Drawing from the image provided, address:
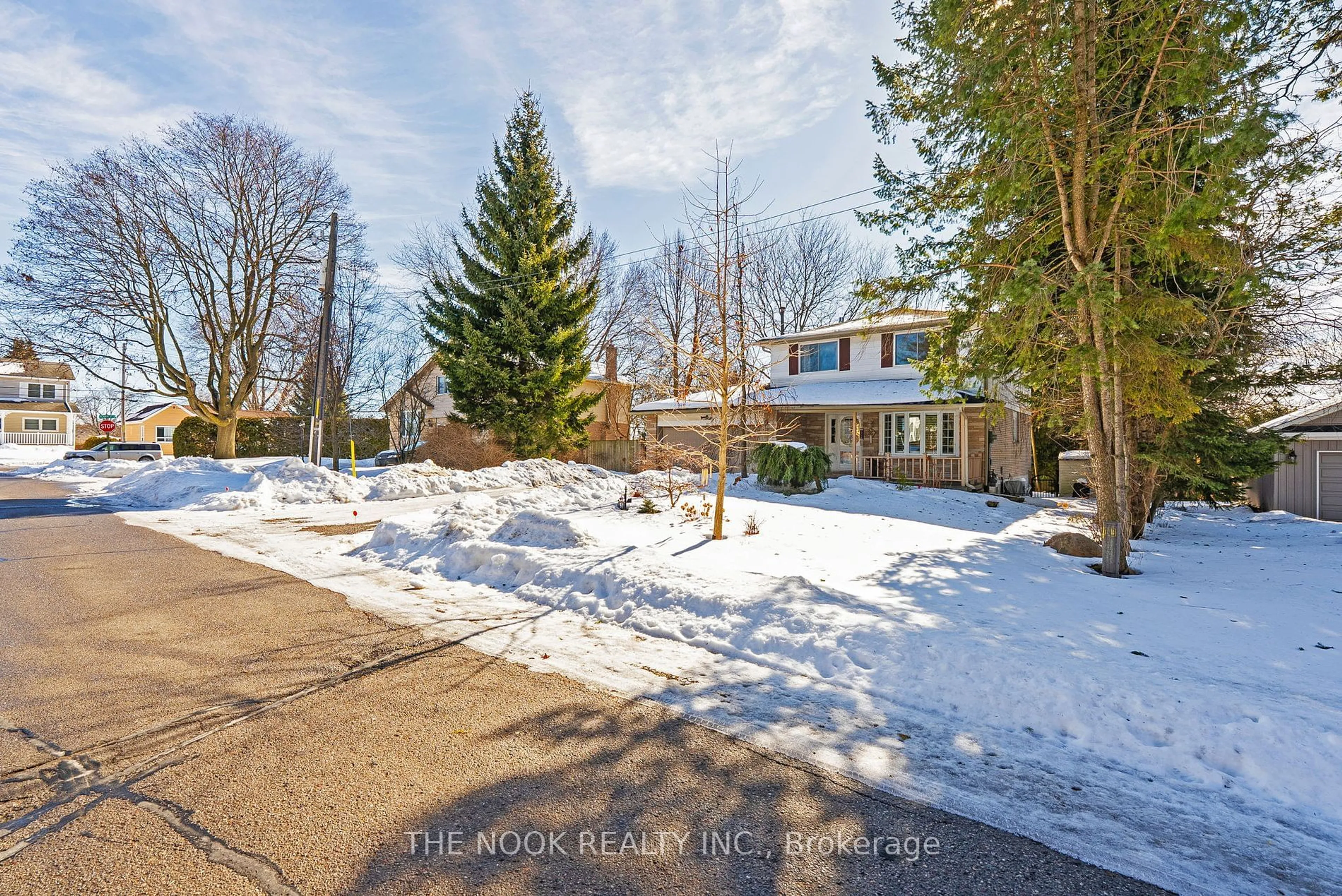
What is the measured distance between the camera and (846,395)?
21.6 metres

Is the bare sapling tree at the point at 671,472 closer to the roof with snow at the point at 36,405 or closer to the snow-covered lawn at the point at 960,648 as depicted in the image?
the snow-covered lawn at the point at 960,648

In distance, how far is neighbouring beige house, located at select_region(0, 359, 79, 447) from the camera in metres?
47.0

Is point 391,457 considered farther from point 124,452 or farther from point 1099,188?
point 1099,188

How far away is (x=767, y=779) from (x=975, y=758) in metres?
1.19

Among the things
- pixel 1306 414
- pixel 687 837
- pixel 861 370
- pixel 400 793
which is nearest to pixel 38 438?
pixel 861 370

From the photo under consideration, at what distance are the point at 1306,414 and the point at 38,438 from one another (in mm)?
74468

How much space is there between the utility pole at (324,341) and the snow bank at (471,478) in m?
2.28

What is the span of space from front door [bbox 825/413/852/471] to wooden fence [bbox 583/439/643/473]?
23.2 ft

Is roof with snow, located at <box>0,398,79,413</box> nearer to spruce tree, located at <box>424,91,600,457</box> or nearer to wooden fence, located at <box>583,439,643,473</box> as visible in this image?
spruce tree, located at <box>424,91,600,457</box>

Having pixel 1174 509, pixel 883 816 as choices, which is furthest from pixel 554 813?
pixel 1174 509

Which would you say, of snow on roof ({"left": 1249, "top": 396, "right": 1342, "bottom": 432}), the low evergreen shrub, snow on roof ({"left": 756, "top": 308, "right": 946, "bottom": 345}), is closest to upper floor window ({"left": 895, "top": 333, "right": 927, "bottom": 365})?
snow on roof ({"left": 756, "top": 308, "right": 946, "bottom": 345})

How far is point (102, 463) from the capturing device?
2458cm

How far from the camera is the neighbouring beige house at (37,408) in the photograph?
46969 mm

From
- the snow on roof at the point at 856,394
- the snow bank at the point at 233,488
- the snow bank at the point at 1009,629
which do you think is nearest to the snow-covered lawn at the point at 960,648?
the snow bank at the point at 1009,629
